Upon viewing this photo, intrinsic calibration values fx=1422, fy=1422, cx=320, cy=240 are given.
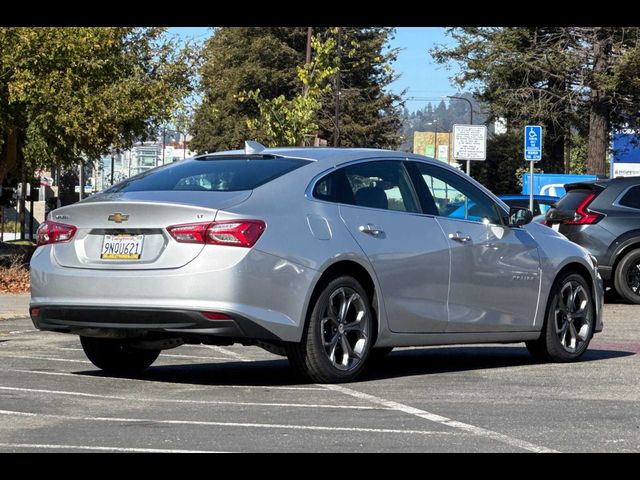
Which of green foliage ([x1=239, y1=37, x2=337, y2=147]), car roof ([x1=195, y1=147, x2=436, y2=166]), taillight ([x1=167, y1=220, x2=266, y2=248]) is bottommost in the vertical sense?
taillight ([x1=167, y1=220, x2=266, y2=248])

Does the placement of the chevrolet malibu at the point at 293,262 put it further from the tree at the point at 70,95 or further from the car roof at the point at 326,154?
the tree at the point at 70,95

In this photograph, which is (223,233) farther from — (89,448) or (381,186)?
(89,448)

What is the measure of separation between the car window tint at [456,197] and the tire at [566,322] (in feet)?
2.87

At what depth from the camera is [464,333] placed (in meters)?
10.3

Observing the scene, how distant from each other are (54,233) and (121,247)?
65cm

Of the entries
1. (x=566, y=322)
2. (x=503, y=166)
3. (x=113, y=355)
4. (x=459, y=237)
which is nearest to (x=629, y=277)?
(x=566, y=322)

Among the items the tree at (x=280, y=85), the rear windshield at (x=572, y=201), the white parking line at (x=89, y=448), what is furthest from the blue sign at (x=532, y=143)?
the tree at (x=280, y=85)

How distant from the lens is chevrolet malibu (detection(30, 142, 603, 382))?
28.9ft

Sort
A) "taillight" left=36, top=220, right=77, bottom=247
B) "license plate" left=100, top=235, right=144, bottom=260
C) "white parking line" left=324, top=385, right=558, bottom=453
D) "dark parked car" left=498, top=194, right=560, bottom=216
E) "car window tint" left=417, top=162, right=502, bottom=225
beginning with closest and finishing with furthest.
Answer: "white parking line" left=324, top=385, right=558, bottom=453, "license plate" left=100, top=235, right=144, bottom=260, "taillight" left=36, top=220, right=77, bottom=247, "car window tint" left=417, top=162, right=502, bottom=225, "dark parked car" left=498, top=194, right=560, bottom=216

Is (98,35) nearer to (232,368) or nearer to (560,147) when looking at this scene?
(232,368)

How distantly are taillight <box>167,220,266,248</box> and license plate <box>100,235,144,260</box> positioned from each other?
1.04 ft

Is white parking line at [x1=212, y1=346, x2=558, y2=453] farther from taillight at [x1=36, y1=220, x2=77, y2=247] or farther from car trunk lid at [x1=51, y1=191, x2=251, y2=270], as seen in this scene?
taillight at [x1=36, y1=220, x2=77, y2=247]

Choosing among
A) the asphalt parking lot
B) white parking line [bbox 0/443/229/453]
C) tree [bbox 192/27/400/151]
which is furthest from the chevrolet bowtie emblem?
tree [bbox 192/27/400/151]
